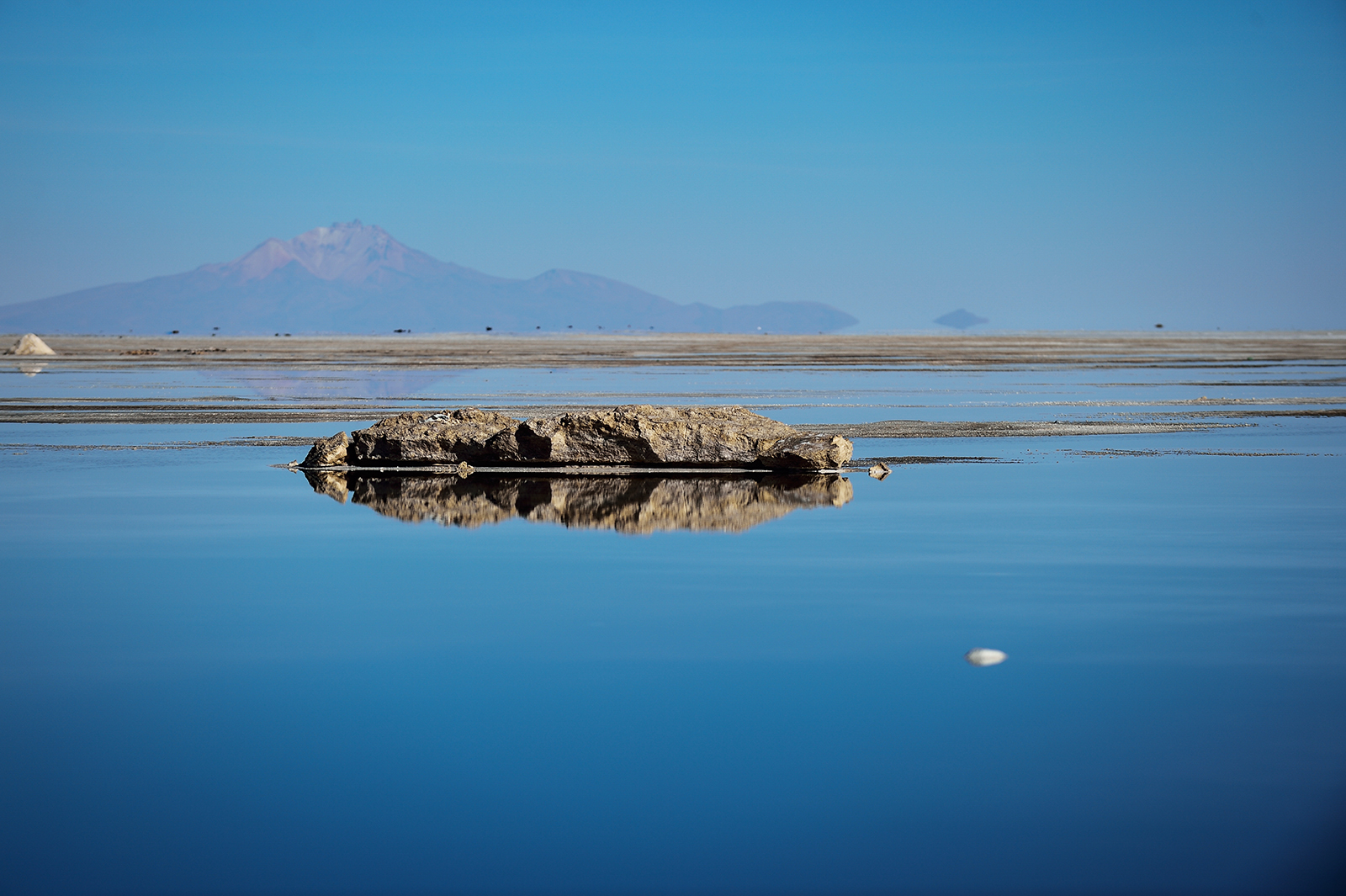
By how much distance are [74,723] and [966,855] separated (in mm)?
3952

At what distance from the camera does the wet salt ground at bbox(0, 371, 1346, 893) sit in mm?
4875

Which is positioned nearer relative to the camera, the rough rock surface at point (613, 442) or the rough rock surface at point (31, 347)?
the rough rock surface at point (613, 442)

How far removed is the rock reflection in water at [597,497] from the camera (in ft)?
43.4

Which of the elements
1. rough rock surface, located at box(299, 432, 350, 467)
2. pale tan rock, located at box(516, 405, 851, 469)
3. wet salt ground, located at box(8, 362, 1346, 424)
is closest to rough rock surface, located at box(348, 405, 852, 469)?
pale tan rock, located at box(516, 405, 851, 469)

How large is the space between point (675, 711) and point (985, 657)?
6.09 ft

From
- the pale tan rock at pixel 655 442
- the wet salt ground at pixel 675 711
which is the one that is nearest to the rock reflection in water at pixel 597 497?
the pale tan rock at pixel 655 442

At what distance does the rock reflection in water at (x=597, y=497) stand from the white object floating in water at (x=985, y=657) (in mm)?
5124

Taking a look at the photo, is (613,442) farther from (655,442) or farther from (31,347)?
(31,347)

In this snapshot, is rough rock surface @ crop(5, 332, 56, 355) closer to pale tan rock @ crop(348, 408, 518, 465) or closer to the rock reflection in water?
pale tan rock @ crop(348, 408, 518, 465)

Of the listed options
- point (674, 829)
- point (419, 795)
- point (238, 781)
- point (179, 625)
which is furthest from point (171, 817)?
point (179, 625)

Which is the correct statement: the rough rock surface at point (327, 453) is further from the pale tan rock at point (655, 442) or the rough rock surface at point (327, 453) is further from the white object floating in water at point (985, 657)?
the white object floating in water at point (985, 657)

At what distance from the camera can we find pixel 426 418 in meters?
18.7

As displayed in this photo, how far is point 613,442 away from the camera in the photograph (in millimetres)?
18172

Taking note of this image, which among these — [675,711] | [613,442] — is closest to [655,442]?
[613,442]
